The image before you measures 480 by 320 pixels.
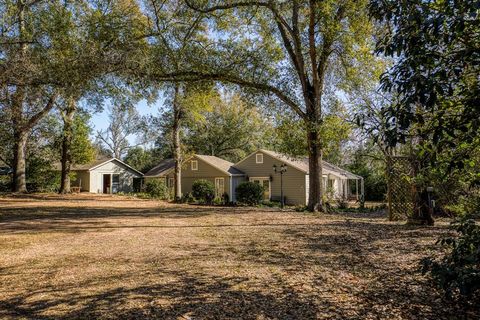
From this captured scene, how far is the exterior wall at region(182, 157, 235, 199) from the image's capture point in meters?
27.8

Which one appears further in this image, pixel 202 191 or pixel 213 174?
pixel 213 174

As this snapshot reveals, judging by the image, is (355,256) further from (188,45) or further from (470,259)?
(188,45)

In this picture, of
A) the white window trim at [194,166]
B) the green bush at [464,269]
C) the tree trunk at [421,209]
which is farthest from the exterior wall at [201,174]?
the green bush at [464,269]

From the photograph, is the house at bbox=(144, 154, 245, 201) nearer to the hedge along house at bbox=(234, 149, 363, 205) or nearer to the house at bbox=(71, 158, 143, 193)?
the hedge along house at bbox=(234, 149, 363, 205)

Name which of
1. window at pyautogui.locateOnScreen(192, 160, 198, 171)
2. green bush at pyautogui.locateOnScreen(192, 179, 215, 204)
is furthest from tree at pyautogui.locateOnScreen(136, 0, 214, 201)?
window at pyautogui.locateOnScreen(192, 160, 198, 171)

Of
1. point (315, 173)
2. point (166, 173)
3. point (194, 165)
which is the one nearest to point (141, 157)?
point (166, 173)

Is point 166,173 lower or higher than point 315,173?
higher

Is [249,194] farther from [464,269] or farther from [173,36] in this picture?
[464,269]

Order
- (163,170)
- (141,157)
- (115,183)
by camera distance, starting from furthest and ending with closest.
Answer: (141,157)
(115,183)
(163,170)

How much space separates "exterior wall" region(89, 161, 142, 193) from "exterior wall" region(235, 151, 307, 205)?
574 inches

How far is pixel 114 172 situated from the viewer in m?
35.9

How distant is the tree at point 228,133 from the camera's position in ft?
125

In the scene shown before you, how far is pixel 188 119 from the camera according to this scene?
84.0 ft

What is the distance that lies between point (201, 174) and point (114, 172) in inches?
464
